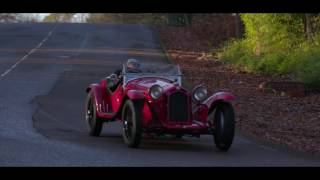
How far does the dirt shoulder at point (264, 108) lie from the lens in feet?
49.6

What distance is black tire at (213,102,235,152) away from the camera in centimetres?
1302

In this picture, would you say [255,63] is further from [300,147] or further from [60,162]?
[60,162]

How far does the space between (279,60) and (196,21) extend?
28426 mm

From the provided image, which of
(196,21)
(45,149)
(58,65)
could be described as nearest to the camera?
(45,149)

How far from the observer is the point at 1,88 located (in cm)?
2283

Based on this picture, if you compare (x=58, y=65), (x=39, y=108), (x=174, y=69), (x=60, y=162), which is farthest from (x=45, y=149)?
(x=58, y=65)

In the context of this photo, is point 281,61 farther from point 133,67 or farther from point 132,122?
point 132,122

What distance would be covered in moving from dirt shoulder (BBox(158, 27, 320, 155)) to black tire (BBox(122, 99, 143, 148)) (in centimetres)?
293

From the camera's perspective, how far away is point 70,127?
16.0m

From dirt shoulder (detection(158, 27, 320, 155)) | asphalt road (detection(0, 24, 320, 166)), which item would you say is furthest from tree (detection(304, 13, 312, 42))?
asphalt road (detection(0, 24, 320, 166))

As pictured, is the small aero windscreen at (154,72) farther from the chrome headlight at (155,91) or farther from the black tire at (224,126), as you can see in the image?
the black tire at (224,126)

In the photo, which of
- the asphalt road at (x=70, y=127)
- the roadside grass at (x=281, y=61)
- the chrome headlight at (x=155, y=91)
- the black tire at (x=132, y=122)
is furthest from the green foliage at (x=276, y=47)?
the black tire at (x=132, y=122)

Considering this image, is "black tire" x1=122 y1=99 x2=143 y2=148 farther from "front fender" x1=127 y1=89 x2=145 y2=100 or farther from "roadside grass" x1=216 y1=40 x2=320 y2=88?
"roadside grass" x1=216 y1=40 x2=320 y2=88

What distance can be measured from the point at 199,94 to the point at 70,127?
11.7 feet
